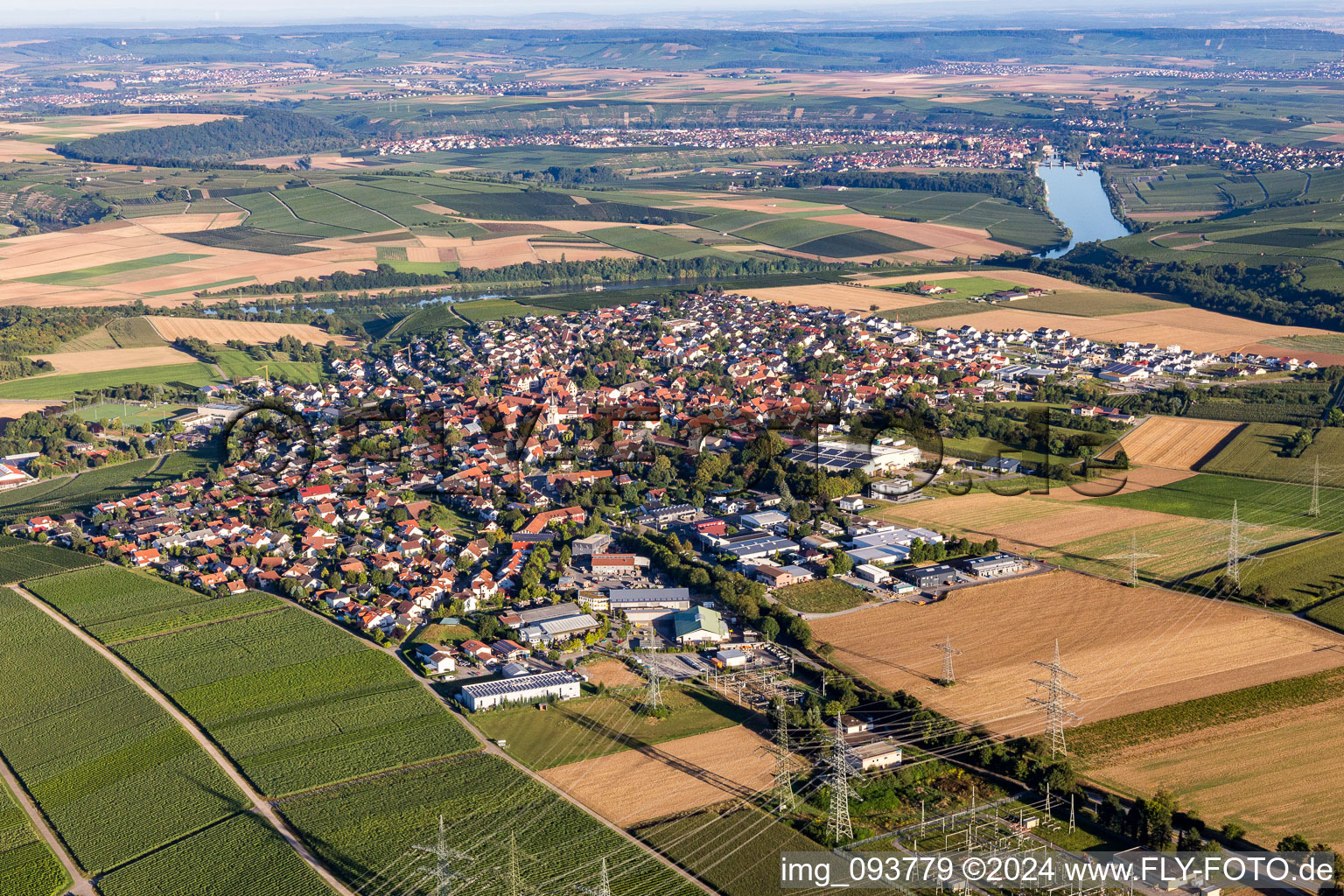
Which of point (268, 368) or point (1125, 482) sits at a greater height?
point (268, 368)

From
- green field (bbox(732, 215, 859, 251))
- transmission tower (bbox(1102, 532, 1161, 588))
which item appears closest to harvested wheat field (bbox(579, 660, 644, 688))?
transmission tower (bbox(1102, 532, 1161, 588))

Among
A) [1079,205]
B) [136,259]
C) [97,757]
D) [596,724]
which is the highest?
[1079,205]

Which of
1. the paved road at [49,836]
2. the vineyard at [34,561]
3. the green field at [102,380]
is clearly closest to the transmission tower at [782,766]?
the paved road at [49,836]

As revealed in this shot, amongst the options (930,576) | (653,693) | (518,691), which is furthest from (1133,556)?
(518,691)

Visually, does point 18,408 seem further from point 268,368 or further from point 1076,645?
point 1076,645

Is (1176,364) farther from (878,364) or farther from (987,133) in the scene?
(987,133)

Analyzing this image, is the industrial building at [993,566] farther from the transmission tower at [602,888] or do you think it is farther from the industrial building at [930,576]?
the transmission tower at [602,888]

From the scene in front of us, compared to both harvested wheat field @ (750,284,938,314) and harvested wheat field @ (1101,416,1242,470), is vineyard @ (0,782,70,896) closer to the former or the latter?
harvested wheat field @ (1101,416,1242,470)
